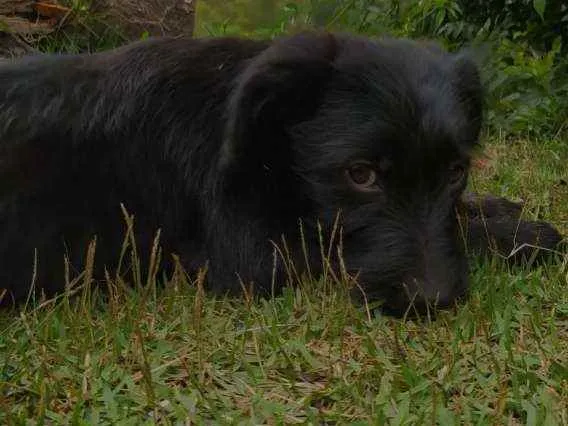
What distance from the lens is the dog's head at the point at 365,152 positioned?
3340 millimetres

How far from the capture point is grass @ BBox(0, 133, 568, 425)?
8.35ft

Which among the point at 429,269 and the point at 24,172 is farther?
the point at 24,172

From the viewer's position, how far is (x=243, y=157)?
353 cm

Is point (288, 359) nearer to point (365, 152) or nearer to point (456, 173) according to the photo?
point (365, 152)

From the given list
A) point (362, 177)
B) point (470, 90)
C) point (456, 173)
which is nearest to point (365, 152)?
point (362, 177)

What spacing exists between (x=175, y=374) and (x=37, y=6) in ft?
15.5

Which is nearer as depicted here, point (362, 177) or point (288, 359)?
Result: point (288, 359)

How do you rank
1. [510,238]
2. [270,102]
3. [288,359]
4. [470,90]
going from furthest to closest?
1. [510,238]
2. [470,90]
3. [270,102]
4. [288,359]

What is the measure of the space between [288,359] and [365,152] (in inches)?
35.0

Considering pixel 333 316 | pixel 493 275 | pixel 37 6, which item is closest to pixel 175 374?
pixel 333 316

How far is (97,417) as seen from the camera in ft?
8.23

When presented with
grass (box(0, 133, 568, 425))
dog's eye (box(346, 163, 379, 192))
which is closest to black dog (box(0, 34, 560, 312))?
dog's eye (box(346, 163, 379, 192))

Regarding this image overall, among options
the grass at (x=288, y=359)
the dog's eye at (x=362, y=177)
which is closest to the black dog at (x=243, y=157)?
the dog's eye at (x=362, y=177)

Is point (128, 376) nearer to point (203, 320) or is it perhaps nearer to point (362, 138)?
point (203, 320)
